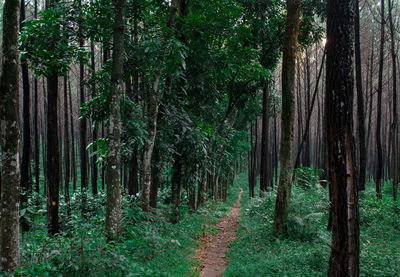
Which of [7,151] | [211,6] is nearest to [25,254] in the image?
[7,151]

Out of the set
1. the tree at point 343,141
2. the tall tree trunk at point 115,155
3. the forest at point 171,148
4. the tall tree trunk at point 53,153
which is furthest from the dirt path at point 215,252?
the tall tree trunk at point 53,153

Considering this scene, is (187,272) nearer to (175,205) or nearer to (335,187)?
(335,187)

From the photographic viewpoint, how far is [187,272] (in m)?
5.72

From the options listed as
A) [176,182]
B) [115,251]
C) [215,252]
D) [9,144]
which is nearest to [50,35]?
[9,144]

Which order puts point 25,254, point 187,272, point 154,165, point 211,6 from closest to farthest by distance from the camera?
1. point 25,254
2. point 187,272
3. point 154,165
4. point 211,6

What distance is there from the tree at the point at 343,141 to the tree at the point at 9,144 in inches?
185

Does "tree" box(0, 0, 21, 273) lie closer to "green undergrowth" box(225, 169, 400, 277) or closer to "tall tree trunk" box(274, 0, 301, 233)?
"green undergrowth" box(225, 169, 400, 277)

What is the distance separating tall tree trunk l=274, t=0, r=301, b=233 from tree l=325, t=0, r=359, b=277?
4024 mm

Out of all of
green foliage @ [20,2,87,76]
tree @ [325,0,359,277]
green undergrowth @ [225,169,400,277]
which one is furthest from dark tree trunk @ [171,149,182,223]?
tree @ [325,0,359,277]

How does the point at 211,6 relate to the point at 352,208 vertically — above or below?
above

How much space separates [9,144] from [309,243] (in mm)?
7151

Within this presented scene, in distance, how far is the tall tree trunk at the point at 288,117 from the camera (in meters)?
7.79

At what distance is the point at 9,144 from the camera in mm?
3742

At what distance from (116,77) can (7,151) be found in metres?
2.86
